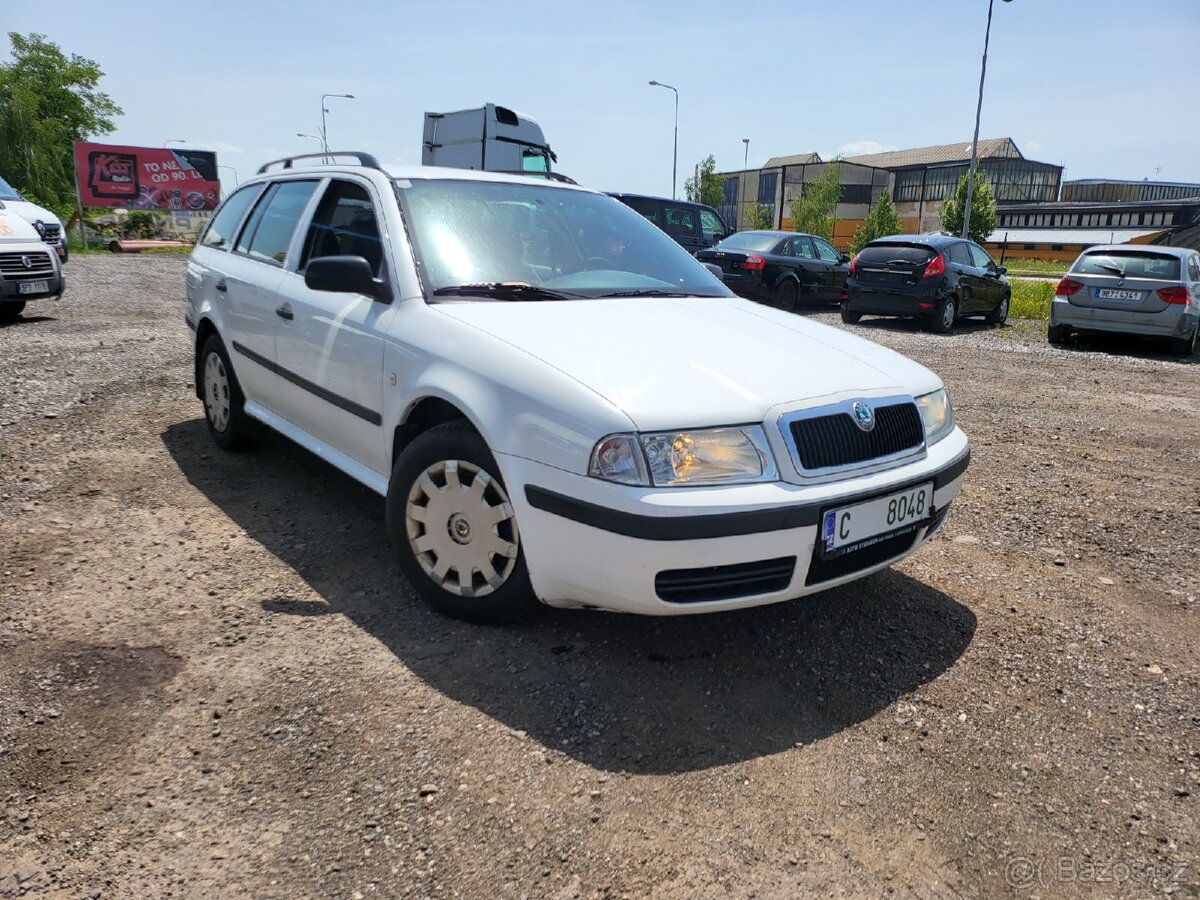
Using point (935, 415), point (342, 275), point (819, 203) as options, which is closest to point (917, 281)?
point (935, 415)

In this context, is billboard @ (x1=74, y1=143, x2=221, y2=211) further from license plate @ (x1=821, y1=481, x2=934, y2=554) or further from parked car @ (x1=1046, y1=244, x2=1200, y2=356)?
license plate @ (x1=821, y1=481, x2=934, y2=554)

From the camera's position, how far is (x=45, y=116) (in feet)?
207

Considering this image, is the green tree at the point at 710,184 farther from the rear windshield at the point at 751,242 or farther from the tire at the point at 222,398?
the tire at the point at 222,398

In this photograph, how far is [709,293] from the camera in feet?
13.0

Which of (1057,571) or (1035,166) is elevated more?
(1035,166)

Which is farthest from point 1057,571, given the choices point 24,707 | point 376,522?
point 24,707

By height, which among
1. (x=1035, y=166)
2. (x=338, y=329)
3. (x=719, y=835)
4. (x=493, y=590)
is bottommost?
(x=719, y=835)

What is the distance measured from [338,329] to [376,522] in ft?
3.26

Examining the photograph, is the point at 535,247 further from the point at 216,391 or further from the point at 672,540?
the point at 216,391

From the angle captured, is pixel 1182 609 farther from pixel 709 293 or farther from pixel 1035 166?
pixel 1035 166

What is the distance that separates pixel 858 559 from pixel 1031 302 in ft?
59.9

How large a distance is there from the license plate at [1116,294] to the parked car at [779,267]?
5055mm

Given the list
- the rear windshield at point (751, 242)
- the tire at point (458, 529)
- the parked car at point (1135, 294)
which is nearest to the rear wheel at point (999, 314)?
the parked car at point (1135, 294)

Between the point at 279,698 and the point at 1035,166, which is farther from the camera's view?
the point at 1035,166
